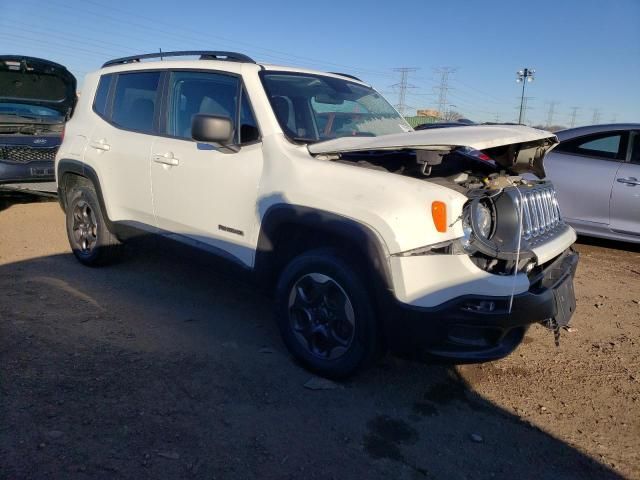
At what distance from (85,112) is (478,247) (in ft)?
13.4

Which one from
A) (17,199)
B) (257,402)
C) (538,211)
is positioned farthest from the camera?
(17,199)

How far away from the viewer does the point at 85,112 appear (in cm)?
515

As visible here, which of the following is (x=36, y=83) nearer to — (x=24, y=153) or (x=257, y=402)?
(x=24, y=153)

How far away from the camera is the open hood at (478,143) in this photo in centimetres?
284

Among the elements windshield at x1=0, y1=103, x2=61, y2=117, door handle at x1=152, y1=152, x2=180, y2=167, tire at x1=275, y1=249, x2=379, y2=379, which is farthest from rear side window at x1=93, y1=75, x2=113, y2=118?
windshield at x1=0, y1=103, x2=61, y2=117

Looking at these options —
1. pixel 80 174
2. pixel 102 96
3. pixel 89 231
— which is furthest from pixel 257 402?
pixel 102 96

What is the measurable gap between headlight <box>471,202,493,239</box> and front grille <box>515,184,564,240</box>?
0.55 ft

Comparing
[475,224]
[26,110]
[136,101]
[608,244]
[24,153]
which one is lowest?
[608,244]

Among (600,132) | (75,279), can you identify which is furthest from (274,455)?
(600,132)

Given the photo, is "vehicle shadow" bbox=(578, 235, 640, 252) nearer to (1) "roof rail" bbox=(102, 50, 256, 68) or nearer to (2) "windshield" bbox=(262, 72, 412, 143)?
(2) "windshield" bbox=(262, 72, 412, 143)

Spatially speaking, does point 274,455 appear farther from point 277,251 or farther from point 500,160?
point 500,160

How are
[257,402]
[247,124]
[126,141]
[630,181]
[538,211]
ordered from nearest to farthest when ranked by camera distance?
[257,402] → [538,211] → [247,124] → [126,141] → [630,181]

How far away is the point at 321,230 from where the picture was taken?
10.3 feet

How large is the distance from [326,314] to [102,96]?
3.25 m
